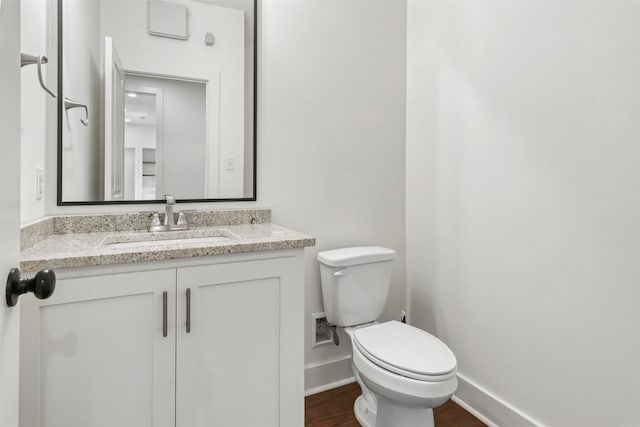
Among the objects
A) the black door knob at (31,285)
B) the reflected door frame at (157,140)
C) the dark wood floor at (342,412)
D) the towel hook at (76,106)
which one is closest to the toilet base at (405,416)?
the dark wood floor at (342,412)

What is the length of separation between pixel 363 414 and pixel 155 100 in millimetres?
1701

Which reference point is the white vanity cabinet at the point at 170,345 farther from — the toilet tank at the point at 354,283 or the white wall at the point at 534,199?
the white wall at the point at 534,199

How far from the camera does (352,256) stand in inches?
70.1

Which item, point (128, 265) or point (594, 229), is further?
point (594, 229)

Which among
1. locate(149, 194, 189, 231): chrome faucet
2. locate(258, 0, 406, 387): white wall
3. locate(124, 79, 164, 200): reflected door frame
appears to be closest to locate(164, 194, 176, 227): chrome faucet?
locate(149, 194, 189, 231): chrome faucet

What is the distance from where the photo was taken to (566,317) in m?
1.39

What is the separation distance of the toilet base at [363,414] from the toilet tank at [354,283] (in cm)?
37

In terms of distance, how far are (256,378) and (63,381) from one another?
57cm

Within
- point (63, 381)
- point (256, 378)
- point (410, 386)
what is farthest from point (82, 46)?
point (410, 386)

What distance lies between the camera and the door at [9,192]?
0.59m

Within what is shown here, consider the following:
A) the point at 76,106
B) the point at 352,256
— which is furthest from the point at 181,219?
the point at 352,256

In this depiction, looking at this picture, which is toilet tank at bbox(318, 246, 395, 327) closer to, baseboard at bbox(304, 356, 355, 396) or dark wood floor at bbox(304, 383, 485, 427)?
baseboard at bbox(304, 356, 355, 396)

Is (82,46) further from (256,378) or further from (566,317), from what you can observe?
(566,317)

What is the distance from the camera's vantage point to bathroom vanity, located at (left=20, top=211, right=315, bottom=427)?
1025 millimetres
